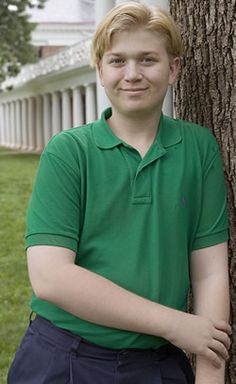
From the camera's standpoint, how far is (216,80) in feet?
8.29

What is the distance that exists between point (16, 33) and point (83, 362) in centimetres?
2871

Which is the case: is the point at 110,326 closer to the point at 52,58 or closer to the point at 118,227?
the point at 118,227

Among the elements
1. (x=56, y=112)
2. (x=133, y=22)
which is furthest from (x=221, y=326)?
(x=56, y=112)

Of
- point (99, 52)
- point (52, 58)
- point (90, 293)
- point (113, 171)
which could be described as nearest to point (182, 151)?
point (113, 171)

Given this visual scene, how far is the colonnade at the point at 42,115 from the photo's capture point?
31047 millimetres

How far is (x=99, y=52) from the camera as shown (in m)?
2.07

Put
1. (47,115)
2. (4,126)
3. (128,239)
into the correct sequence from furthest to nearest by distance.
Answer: (4,126) < (47,115) < (128,239)

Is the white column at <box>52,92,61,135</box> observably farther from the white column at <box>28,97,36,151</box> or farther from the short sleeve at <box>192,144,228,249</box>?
the short sleeve at <box>192,144,228,249</box>

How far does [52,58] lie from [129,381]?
32239 millimetres

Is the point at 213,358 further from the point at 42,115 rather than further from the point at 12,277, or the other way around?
the point at 42,115

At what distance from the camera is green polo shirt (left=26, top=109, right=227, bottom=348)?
1953 mm

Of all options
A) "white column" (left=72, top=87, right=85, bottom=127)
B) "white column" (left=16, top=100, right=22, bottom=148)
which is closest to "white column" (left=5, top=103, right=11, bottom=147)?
"white column" (left=16, top=100, right=22, bottom=148)

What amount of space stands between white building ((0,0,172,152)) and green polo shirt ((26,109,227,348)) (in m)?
22.1

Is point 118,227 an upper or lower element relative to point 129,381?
upper
